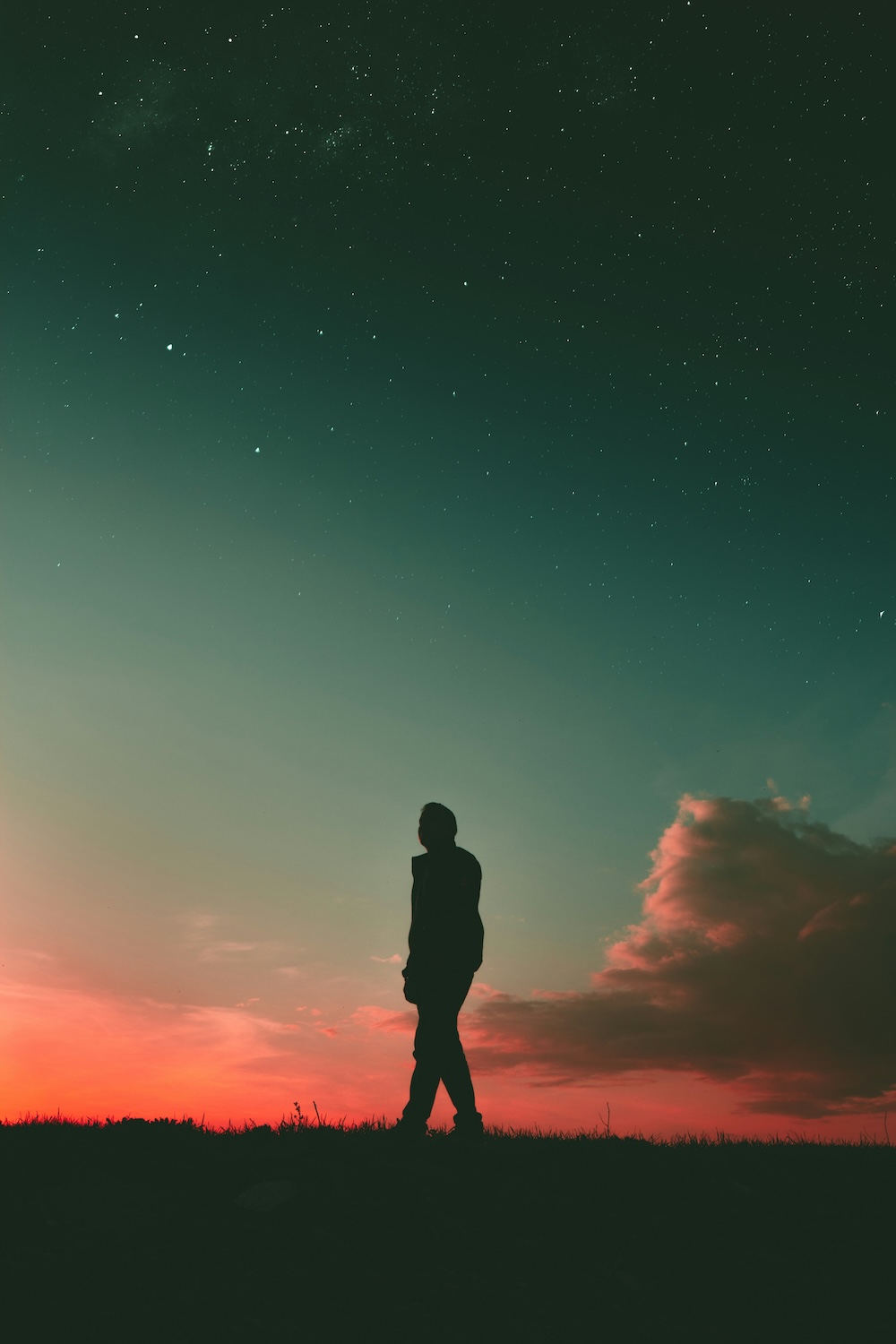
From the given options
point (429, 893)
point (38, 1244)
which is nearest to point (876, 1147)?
point (429, 893)

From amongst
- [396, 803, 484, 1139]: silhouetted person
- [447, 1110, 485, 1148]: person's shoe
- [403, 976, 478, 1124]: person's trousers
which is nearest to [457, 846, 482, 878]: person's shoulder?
[396, 803, 484, 1139]: silhouetted person

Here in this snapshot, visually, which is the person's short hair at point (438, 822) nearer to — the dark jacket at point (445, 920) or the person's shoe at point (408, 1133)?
the dark jacket at point (445, 920)

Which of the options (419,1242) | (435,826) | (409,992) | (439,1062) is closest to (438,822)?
(435,826)

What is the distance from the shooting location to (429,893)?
916 centimetres

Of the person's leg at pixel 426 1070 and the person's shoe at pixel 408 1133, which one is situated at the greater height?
the person's leg at pixel 426 1070

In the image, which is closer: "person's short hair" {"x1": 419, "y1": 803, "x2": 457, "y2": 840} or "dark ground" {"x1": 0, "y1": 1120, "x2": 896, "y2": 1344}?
"dark ground" {"x1": 0, "y1": 1120, "x2": 896, "y2": 1344}

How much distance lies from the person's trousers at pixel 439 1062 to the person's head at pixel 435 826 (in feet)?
4.26

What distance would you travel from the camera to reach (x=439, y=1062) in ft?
29.3

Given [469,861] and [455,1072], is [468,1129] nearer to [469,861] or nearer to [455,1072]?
[455,1072]

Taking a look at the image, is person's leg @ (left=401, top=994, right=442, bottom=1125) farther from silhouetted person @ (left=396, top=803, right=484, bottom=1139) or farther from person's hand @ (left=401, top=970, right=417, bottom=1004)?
person's hand @ (left=401, top=970, right=417, bottom=1004)

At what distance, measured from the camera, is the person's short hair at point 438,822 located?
361 inches

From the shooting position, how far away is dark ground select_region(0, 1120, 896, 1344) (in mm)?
5668

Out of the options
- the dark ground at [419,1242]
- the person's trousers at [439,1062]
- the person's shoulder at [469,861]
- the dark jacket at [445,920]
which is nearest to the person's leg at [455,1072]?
the person's trousers at [439,1062]

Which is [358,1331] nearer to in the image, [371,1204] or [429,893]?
[371,1204]
